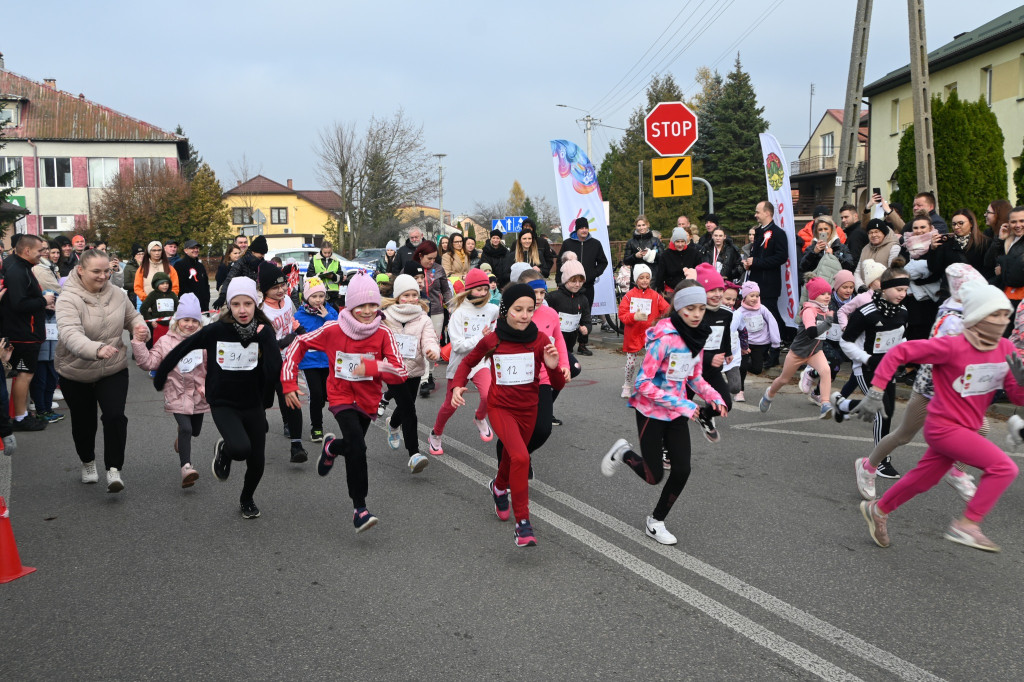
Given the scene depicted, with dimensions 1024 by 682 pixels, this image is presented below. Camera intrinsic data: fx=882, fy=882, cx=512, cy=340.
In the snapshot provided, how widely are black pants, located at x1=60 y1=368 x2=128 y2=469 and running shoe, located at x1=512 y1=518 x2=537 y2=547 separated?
3.43m

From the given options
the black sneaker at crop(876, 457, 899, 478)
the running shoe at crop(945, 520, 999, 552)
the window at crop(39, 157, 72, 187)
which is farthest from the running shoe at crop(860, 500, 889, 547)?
the window at crop(39, 157, 72, 187)

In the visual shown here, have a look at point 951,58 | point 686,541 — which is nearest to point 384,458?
point 686,541

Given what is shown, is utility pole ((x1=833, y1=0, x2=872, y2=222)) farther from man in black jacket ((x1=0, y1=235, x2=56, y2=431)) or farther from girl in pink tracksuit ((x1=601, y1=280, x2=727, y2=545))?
man in black jacket ((x1=0, y1=235, x2=56, y2=431))

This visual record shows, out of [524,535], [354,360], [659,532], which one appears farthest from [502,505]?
[354,360]

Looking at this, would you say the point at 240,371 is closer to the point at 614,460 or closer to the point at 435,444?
the point at 435,444

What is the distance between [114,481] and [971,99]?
36.5m

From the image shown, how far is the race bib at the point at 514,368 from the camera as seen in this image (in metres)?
5.79

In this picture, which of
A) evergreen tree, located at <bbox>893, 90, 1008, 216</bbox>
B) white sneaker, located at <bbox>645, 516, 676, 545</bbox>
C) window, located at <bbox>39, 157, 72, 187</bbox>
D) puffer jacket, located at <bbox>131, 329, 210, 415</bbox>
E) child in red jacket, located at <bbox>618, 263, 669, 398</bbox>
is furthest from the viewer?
window, located at <bbox>39, 157, 72, 187</bbox>

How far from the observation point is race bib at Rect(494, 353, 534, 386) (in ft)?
19.0

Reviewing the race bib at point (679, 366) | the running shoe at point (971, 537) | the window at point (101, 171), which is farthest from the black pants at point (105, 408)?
the window at point (101, 171)

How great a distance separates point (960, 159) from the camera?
19.2m

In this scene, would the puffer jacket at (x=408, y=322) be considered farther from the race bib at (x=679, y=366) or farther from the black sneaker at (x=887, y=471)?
the black sneaker at (x=887, y=471)

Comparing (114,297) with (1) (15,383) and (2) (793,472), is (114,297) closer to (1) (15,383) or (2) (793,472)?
(1) (15,383)

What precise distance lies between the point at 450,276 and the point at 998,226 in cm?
783
